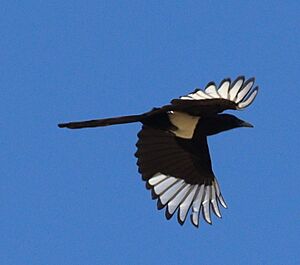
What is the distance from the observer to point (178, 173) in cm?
→ 995

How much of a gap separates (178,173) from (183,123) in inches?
19.2

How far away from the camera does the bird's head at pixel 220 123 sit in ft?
31.8

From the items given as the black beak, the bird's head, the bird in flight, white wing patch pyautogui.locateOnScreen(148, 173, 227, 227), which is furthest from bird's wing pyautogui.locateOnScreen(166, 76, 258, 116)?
white wing patch pyautogui.locateOnScreen(148, 173, 227, 227)

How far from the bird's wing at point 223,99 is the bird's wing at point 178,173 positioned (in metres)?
0.36

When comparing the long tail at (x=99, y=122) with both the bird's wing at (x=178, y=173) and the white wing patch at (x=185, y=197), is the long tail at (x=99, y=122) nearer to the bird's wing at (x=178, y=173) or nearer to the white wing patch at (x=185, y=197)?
the bird's wing at (x=178, y=173)

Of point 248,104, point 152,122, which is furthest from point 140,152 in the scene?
point 248,104

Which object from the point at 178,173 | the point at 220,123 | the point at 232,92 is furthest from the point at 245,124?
the point at 178,173

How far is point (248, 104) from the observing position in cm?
937

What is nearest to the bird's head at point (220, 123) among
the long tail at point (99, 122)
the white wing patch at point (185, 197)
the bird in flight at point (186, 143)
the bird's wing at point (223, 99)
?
the bird in flight at point (186, 143)

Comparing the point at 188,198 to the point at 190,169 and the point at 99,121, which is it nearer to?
the point at 190,169

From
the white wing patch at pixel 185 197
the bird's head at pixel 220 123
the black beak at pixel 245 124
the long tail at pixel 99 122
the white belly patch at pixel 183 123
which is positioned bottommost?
the white wing patch at pixel 185 197

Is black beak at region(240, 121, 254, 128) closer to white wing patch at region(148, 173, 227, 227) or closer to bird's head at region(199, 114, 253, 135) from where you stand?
bird's head at region(199, 114, 253, 135)

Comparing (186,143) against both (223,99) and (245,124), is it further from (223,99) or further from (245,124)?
(223,99)

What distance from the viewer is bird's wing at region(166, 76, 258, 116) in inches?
370
